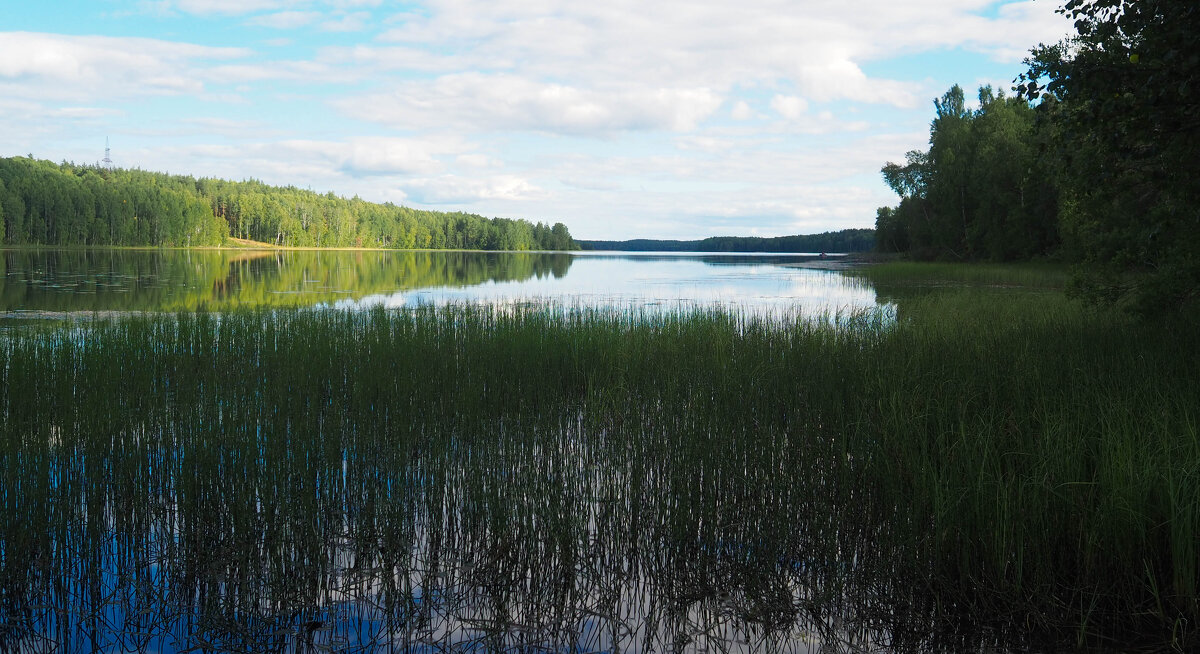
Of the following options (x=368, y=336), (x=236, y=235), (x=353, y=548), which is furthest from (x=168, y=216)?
(x=353, y=548)

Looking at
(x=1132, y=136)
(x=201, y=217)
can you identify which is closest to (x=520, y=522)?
(x=1132, y=136)

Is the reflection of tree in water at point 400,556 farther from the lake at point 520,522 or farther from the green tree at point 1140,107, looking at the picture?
the green tree at point 1140,107

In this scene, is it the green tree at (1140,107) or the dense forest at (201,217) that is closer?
the green tree at (1140,107)

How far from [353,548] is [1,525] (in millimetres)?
1879

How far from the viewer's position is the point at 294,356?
8.78 meters

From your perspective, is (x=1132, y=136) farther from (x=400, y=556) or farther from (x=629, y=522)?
(x=400, y=556)

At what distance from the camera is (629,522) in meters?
4.31

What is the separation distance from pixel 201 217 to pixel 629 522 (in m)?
112

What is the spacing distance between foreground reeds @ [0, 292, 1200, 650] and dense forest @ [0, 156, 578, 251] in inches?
3934

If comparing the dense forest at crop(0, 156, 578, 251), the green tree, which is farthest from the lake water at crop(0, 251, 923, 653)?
the dense forest at crop(0, 156, 578, 251)

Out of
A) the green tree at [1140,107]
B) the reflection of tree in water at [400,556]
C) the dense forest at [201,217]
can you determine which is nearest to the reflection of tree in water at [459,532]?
the reflection of tree in water at [400,556]

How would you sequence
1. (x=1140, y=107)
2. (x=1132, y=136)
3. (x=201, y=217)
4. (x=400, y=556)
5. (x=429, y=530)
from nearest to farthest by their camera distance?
(x=400, y=556), (x=429, y=530), (x=1140, y=107), (x=1132, y=136), (x=201, y=217)

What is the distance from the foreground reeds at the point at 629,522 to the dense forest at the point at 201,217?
9993 cm

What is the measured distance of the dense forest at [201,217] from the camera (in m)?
85.7
